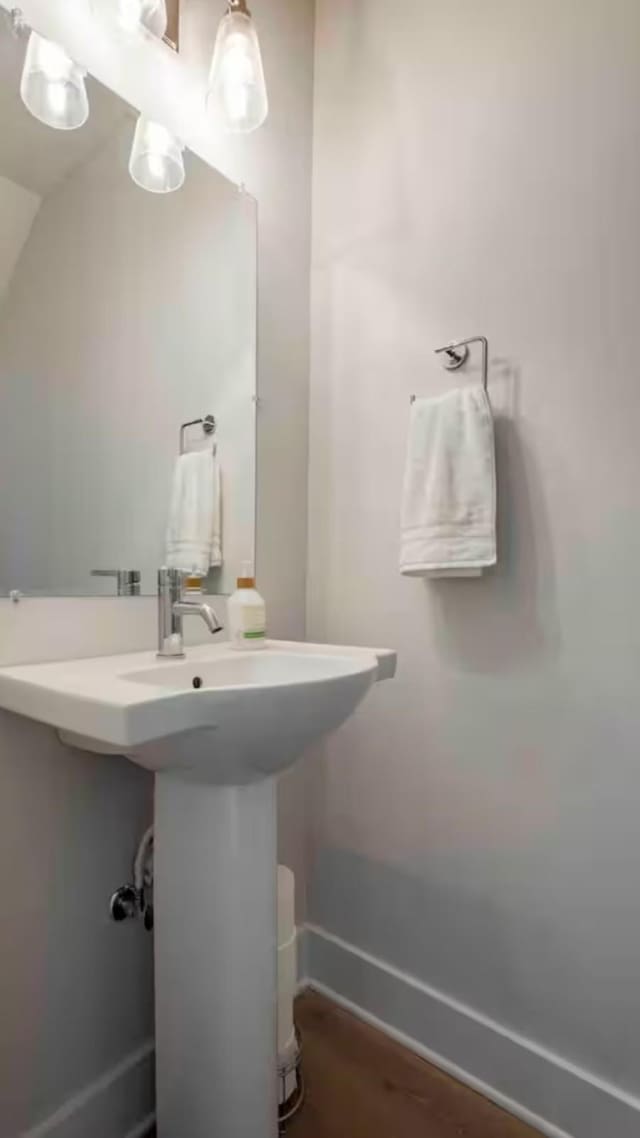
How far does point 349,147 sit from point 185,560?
1139mm

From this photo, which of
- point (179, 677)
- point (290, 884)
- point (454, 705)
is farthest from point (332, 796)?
point (179, 677)

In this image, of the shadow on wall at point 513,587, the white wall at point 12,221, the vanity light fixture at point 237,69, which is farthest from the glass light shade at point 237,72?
the shadow on wall at point 513,587

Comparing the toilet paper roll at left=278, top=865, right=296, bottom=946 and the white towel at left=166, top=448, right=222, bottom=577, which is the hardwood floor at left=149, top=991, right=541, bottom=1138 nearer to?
the toilet paper roll at left=278, top=865, right=296, bottom=946

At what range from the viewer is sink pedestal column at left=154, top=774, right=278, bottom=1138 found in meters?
0.90

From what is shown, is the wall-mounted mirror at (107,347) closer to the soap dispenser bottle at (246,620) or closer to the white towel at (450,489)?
the soap dispenser bottle at (246,620)

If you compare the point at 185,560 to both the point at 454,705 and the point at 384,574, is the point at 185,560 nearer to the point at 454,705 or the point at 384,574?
the point at 384,574

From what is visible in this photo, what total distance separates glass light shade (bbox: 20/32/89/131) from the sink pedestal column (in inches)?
45.2

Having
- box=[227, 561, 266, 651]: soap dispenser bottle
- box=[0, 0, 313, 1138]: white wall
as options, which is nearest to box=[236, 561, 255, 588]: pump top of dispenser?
box=[227, 561, 266, 651]: soap dispenser bottle

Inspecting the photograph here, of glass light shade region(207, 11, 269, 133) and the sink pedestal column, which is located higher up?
glass light shade region(207, 11, 269, 133)

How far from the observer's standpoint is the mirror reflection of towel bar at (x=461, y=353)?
1.20m

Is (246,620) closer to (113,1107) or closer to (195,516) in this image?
(195,516)

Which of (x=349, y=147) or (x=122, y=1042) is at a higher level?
(x=349, y=147)

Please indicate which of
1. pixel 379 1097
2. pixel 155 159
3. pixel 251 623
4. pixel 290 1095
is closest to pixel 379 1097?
pixel 379 1097

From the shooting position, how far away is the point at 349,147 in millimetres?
1486
